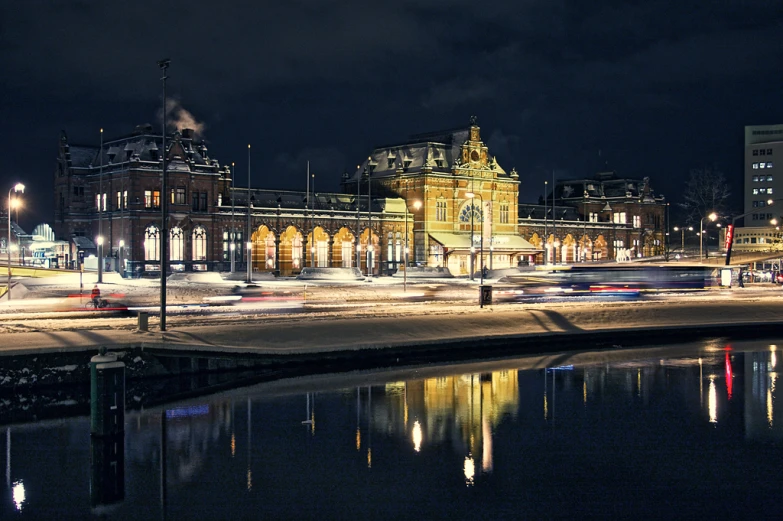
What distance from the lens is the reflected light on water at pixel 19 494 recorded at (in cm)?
1916

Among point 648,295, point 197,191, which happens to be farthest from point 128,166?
point 648,295

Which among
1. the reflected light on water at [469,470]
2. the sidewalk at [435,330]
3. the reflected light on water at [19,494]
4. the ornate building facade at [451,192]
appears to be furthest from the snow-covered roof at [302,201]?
the reflected light on water at [19,494]

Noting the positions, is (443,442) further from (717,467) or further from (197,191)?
(197,191)

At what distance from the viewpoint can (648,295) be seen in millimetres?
65750

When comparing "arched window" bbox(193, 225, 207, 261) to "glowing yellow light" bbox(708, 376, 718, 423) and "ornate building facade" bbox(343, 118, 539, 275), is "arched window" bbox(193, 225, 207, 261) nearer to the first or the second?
"ornate building facade" bbox(343, 118, 539, 275)

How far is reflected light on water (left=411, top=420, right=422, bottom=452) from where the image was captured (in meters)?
23.6

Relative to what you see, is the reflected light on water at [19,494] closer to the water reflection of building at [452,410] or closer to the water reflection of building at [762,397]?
the water reflection of building at [452,410]

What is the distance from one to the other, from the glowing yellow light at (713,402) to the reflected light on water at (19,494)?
18523 mm

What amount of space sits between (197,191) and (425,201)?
30465mm

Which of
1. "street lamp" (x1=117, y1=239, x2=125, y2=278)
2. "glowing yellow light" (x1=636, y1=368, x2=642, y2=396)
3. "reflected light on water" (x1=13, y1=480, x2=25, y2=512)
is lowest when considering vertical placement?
"reflected light on water" (x1=13, y1=480, x2=25, y2=512)

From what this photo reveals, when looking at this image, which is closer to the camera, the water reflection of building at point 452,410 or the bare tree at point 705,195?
the water reflection of building at point 452,410

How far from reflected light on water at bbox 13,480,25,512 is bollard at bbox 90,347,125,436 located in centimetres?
279

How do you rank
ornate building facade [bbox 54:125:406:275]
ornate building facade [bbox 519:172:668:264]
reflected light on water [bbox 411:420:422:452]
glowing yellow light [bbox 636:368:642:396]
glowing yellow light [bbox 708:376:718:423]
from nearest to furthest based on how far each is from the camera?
reflected light on water [bbox 411:420:422:452] < glowing yellow light [bbox 708:376:718:423] < glowing yellow light [bbox 636:368:642:396] < ornate building facade [bbox 54:125:406:275] < ornate building facade [bbox 519:172:668:264]

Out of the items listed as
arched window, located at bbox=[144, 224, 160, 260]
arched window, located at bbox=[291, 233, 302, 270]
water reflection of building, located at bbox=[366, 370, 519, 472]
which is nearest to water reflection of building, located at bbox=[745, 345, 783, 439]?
water reflection of building, located at bbox=[366, 370, 519, 472]
